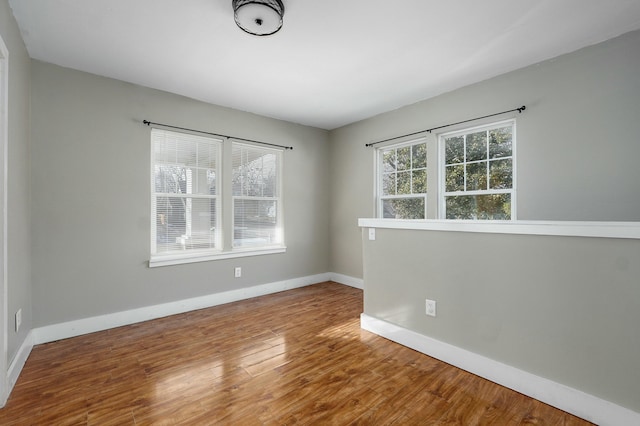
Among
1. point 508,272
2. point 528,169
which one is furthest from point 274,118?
point 508,272

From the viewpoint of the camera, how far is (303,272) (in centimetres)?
483

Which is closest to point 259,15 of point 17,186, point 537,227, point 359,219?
point 359,219

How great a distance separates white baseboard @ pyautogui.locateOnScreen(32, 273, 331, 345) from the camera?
280cm

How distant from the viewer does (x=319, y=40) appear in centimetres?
249

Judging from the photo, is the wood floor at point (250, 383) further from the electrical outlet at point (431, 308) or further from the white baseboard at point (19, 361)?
the electrical outlet at point (431, 308)

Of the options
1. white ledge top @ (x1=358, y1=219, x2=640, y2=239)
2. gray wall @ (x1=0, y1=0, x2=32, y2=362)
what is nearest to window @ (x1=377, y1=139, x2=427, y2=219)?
white ledge top @ (x1=358, y1=219, x2=640, y2=239)

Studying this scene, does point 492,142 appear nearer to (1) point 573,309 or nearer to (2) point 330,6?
(1) point 573,309

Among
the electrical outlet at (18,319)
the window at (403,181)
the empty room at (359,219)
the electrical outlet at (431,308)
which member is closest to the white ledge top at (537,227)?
the empty room at (359,219)

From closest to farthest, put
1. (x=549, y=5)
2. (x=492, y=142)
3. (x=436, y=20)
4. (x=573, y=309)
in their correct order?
(x=573, y=309)
(x=549, y=5)
(x=436, y=20)
(x=492, y=142)

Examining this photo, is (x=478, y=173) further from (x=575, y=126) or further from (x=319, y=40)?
(x=319, y=40)

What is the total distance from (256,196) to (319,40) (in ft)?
7.92

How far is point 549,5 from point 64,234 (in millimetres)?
4510

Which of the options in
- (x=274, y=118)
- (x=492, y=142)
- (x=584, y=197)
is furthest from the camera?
(x=274, y=118)

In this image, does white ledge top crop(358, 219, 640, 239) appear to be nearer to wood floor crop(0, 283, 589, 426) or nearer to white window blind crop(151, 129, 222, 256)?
wood floor crop(0, 283, 589, 426)
